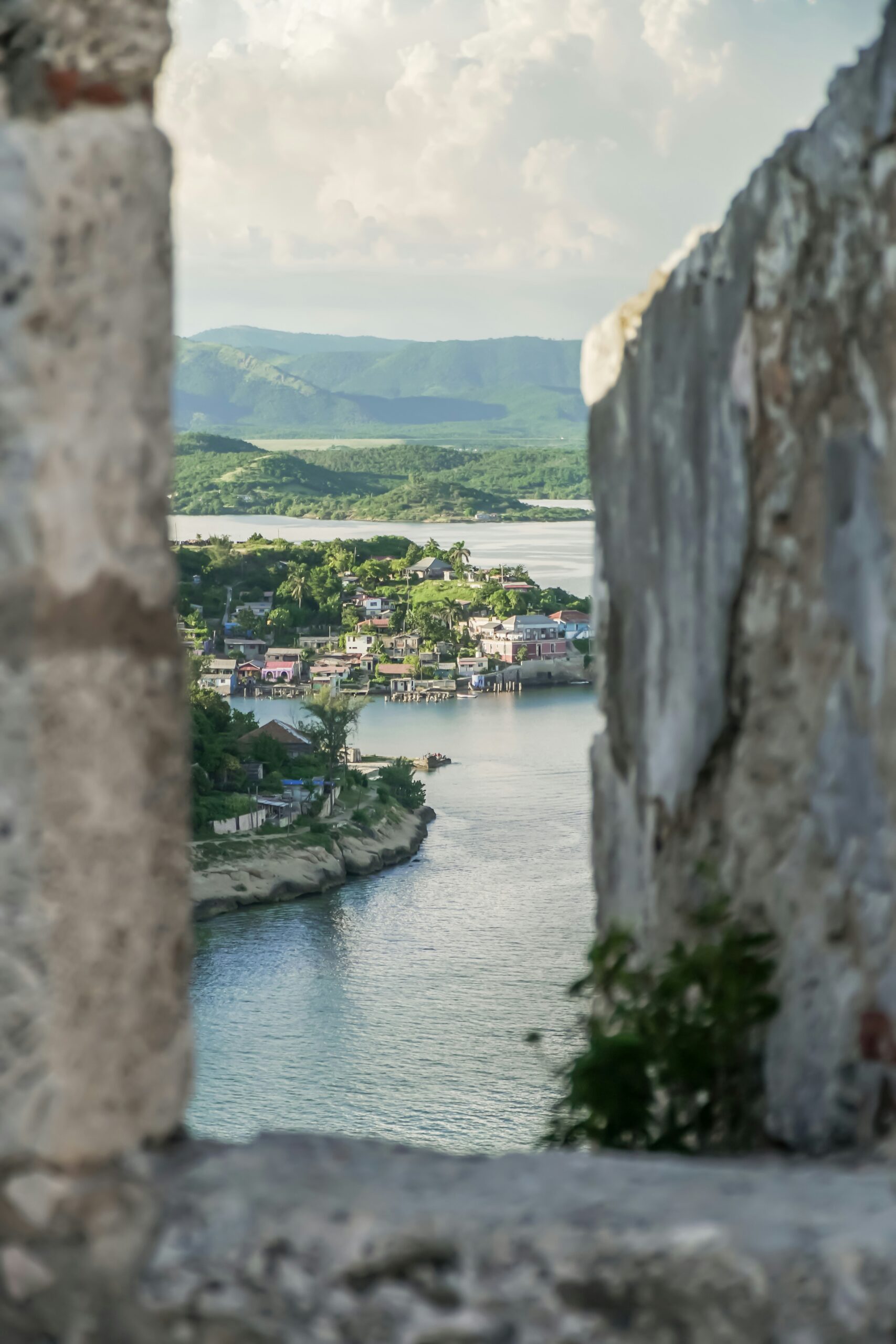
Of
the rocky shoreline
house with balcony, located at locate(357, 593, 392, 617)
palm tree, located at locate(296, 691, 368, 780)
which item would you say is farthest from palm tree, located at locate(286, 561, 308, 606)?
the rocky shoreline

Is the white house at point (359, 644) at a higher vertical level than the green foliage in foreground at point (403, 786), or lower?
higher

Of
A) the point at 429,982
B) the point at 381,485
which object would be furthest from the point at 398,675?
the point at 381,485

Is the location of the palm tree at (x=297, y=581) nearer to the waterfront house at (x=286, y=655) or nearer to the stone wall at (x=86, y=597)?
the waterfront house at (x=286, y=655)

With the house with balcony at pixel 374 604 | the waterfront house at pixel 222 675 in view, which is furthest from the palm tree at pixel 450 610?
the waterfront house at pixel 222 675

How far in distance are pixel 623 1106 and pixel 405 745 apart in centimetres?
3555

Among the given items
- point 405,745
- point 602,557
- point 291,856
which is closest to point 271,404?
point 405,745

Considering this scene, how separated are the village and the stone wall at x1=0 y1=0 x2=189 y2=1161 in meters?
40.9

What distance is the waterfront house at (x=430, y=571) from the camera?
52344 mm

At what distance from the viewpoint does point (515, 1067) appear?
17.8 m

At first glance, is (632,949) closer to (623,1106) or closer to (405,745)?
(623,1106)

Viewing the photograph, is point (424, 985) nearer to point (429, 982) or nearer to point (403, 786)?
point (429, 982)

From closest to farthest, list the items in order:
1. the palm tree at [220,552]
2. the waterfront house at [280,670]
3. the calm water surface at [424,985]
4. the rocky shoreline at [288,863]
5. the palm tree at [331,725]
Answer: the calm water surface at [424,985]
the rocky shoreline at [288,863]
the palm tree at [331,725]
the waterfront house at [280,670]
the palm tree at [220,552]

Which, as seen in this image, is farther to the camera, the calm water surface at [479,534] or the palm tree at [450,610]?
the calm water surface at [479,534]

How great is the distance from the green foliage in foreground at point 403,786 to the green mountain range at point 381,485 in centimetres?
3740
